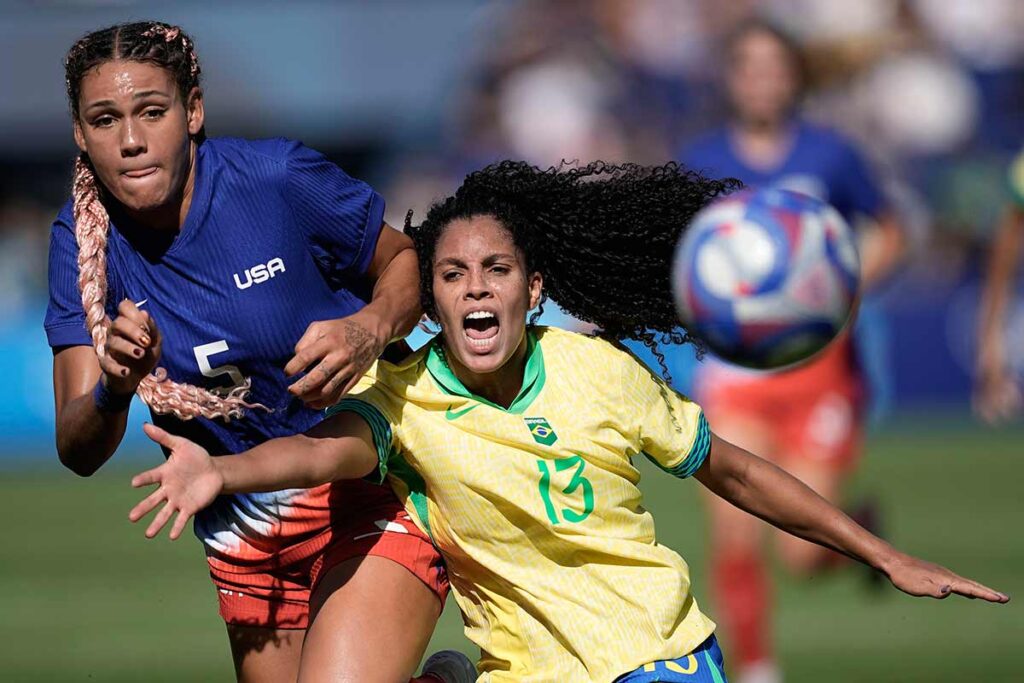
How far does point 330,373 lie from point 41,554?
28.2 feet

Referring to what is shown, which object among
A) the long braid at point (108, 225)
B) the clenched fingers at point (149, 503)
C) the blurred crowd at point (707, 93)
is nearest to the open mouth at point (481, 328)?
the long braid at point (108, 225)

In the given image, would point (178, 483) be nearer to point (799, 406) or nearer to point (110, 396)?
point (110, 396)

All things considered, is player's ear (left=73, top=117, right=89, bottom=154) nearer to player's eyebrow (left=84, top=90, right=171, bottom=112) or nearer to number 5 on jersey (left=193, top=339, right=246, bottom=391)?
player's eyebrow (left=84, top=90, right=171, bottom=112)

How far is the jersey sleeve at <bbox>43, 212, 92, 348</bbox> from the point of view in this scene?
4.34 meters

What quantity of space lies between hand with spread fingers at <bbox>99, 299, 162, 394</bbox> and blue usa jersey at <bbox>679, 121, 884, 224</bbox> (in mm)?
4561

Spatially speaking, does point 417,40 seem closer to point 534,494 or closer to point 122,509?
point 122,509

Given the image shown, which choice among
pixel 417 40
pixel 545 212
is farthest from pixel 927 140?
pixel 545 212

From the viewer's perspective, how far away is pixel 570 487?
425 centimetres

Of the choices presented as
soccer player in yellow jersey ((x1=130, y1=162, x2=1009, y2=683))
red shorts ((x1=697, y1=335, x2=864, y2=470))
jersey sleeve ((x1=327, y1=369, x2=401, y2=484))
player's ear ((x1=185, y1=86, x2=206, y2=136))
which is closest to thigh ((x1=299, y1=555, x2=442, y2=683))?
soccer player in yellow jersey ((x1=130, y1=162, x2=1009, y2=683))

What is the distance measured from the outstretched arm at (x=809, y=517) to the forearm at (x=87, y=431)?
5.22 feet

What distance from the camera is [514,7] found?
870 inches

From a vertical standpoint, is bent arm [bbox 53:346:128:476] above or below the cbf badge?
above

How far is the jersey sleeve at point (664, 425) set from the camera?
4.39 metres

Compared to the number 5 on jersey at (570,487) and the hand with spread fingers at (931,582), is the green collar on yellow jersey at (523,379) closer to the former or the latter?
the number 5 on jersey at (570,487)
